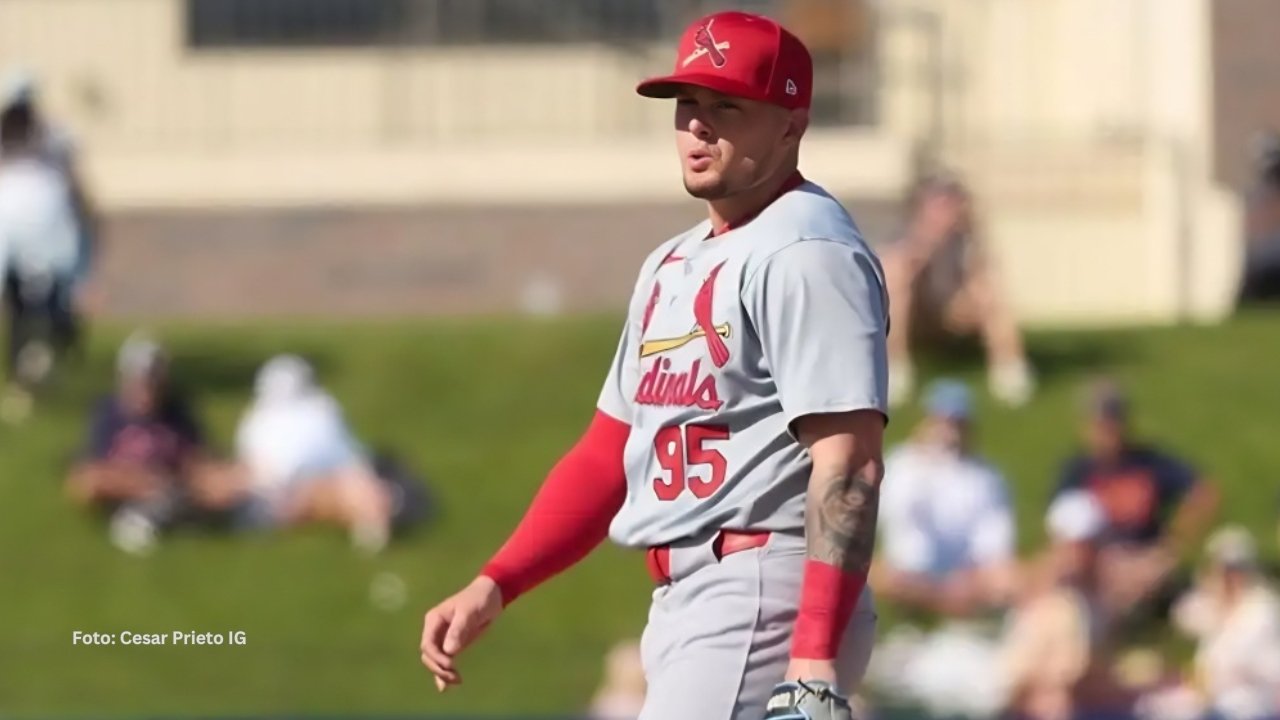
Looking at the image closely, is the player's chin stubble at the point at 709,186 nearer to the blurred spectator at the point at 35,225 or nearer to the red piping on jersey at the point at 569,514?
the red piping on jersey at the point at 569,514

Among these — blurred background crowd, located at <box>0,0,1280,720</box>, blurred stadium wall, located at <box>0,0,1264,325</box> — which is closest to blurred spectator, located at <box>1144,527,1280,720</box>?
blurred background crowd, located at <box>0,0,1280,720</box>

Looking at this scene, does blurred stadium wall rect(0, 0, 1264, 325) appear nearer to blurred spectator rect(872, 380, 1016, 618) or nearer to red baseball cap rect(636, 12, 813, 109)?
blurred spectator rect(872, 380, 1016, 618)

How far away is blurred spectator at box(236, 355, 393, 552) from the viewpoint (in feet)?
39.4

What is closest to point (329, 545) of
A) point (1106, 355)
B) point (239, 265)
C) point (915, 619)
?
point (915, 619)

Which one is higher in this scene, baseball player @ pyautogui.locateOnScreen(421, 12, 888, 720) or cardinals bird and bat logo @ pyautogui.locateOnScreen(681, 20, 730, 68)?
cardinals bird and bat logo @ pyautogui.locateOnScreen(681, 20, 730, 68)

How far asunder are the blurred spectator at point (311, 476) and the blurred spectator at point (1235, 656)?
3617 mm

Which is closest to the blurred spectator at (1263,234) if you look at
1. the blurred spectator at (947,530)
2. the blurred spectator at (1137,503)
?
the blurred spectator at (1137,503)

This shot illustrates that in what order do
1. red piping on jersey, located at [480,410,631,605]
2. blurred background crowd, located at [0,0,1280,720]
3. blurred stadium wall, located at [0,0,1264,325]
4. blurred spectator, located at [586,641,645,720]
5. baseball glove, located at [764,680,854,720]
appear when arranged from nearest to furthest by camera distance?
baseball glove, located at [764,680,854,720] → red piping on jersey, located at [480,410,631,605] → blurred spectator, located at [586,641,645,720] → blurred background crowd, located at [0,0,1280,720] → blurred stadium wall, located at [0,0,1264,325]

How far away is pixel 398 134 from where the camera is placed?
18812 millimetres

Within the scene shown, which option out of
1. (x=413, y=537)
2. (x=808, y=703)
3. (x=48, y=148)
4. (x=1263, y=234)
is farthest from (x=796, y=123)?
(x=1263, y=234)

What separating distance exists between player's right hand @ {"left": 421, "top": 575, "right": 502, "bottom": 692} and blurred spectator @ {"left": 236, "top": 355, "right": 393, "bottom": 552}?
7603mm

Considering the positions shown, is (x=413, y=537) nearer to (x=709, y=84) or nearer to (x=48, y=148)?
(x=48, y=148)

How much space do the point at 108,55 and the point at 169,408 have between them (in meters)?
7.49

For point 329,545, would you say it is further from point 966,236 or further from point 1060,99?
point 1060,99
